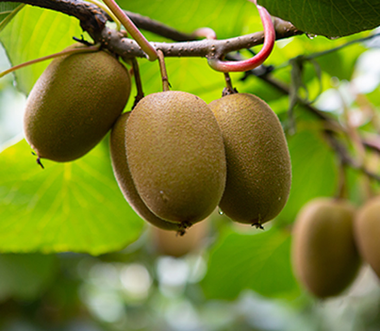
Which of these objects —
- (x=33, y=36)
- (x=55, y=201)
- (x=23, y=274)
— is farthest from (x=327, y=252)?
(x=23, y=274)

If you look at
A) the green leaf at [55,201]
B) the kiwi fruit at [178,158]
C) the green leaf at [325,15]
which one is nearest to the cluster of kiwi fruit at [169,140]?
the kiwi fruit at [178,158]

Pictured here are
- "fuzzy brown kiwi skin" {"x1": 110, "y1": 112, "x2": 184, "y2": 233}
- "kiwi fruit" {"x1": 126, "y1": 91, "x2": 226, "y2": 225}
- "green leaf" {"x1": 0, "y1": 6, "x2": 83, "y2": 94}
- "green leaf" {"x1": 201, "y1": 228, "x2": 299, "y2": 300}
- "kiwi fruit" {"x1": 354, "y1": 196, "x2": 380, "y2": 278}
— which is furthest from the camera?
"green leaf" {"x1": 201, "y1": 228, "x2": 299, "y2": 300}

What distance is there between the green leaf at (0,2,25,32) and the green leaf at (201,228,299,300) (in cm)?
104

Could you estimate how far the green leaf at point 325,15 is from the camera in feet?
1.84

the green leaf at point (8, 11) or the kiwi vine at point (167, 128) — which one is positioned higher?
the green leaf at point (8, 11)

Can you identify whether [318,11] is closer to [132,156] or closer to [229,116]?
[229,116]

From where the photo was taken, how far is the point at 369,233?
947mm

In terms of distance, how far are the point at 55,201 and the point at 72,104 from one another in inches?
19.7

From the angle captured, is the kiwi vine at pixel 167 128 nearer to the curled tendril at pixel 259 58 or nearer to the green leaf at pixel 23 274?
the curled tendril at pixel 259 58

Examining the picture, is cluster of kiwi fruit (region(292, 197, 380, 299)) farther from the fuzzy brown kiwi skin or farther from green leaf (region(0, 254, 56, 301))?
green leaf (region(0, 254, 56, 301))

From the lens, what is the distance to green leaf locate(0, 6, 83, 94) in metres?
0.80

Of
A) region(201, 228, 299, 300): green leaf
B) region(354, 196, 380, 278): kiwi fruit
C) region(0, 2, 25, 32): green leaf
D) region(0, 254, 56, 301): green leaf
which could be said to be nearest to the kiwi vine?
region(0, 2, 25, 32): green leaf

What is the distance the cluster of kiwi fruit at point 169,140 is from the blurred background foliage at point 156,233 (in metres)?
0.25

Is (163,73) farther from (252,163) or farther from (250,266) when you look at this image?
(250,266)
